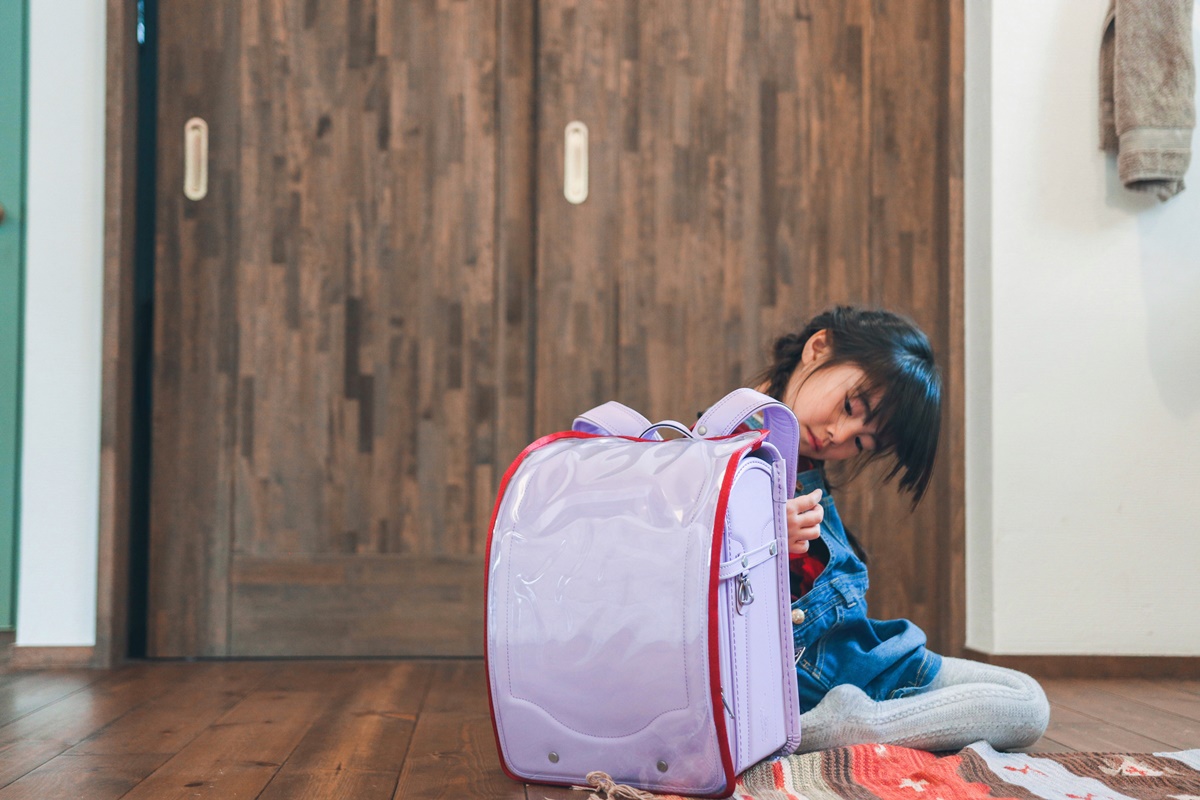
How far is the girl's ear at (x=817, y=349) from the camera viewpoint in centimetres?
126

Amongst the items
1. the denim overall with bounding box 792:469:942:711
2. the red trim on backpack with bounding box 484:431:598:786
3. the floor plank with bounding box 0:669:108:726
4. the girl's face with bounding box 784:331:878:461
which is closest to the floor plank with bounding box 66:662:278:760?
the floor plank with bounding box 0:669:108:726

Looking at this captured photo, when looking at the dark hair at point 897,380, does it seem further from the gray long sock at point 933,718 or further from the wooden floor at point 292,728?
the wooden floor at point 292,728

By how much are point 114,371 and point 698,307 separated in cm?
97

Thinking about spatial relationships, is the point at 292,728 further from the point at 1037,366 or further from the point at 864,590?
the point at 1037,366

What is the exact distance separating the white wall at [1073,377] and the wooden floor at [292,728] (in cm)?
14

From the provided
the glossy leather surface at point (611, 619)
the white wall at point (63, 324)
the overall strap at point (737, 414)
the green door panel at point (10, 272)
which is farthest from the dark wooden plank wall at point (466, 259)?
the glossy leather surface at point (611, 619)

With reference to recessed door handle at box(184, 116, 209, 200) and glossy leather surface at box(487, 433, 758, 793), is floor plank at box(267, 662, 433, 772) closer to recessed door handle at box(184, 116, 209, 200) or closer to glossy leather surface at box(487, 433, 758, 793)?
glossy leather surface at box(487, 433, 758, 793)

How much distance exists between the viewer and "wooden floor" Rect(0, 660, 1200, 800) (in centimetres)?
95

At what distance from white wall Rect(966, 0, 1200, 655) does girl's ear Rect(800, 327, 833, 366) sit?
56 centimetres

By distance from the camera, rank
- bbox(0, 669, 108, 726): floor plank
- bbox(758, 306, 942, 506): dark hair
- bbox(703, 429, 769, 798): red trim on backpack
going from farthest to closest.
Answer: bbox(0, 669, 108, 726): floor plank < bbox(758, 306, 942, 506): dark hair < bbox(703, 429, 769, 798): red trim on backpack

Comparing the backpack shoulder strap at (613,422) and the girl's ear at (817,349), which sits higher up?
the girl's ear at (817,349)

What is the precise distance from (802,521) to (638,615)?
0.27m

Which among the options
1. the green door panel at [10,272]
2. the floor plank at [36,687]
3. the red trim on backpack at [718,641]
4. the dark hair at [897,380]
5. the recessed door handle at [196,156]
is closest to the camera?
the red trim on backpack at [718,641]

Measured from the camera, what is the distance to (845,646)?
1.13 m
